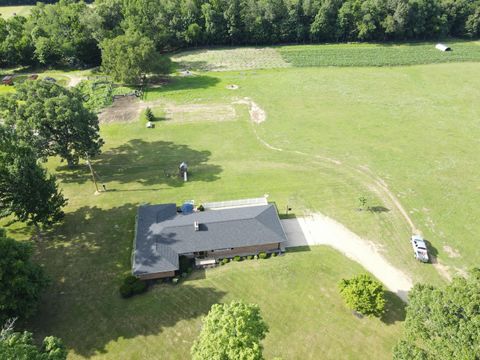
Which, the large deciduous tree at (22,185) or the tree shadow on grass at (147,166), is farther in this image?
the tree shadow on grass at (147,166)

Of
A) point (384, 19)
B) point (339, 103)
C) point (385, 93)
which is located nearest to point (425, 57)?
point (384, 19)

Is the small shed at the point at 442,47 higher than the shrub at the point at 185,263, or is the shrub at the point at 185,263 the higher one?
the small shed at the point at 442,47

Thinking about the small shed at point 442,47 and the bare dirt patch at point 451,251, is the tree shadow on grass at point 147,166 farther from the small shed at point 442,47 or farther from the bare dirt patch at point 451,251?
the small shed at point 442,47

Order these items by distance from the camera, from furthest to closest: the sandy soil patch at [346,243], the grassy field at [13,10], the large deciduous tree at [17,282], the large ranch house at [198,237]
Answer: the grassy field at [13,10] → the sandy soil patch at [346,243] → the large ranch house at [198,237] → the large deciduous tree at [17,282]

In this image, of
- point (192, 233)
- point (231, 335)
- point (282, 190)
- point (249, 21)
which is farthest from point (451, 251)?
point (249, 21)

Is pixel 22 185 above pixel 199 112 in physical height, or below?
above

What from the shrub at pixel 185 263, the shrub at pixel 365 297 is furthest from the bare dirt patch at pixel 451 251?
the shrub at pixel 185 263

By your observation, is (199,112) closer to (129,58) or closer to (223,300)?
(129,58)

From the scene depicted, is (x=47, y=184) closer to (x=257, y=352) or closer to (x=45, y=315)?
(x=45, y=315)
